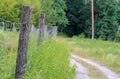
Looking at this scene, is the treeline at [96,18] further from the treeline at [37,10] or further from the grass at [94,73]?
the grass at [94,73]

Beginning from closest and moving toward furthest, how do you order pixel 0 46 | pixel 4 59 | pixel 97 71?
1. pixel 4 59
2. pixel 0 46
3. pixel 97 71

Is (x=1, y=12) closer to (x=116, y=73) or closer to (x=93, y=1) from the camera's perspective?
(x=116, y=73)

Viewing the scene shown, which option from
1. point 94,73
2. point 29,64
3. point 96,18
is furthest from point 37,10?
point 29,64

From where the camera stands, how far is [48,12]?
48.7m

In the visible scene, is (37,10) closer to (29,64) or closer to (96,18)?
(96,18)

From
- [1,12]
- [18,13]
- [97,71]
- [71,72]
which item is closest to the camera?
[71,72]

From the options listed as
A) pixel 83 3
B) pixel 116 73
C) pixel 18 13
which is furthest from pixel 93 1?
pixel 116 73

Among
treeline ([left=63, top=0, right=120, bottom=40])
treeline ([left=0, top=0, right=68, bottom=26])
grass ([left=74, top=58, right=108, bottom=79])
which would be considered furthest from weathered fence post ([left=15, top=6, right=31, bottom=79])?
treeline ([left=63, top=0, right=120, bottom=40])

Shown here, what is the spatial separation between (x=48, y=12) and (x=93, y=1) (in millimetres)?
10032

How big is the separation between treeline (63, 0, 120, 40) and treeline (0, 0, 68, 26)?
3.46 m

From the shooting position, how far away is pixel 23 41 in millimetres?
5719

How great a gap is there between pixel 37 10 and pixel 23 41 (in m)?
32.8

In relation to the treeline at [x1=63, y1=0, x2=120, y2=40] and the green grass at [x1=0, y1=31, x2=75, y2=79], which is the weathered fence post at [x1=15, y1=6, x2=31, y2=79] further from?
the treeline at [x1=63, y1=0, x2=120, y2=40]

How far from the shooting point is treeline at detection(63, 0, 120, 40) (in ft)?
178
